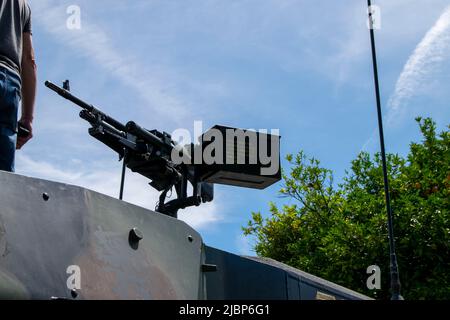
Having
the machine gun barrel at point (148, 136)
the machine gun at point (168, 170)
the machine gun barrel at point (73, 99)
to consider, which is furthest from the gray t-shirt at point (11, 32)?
the machine gun barrel at point (73, 99)

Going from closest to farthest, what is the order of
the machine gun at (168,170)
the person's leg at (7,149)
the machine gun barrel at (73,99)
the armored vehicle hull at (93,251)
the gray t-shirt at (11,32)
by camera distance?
the armored vehicle hull at (93,251) < the person's leg at (7,149) < the gray t-shirt at (11,32) < the machine gun at (168,170) < the machine gun barrel at (73,99)

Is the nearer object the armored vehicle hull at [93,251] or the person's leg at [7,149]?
the armored vehicle hull at [93,251]

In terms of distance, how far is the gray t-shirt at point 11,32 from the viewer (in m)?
3.04

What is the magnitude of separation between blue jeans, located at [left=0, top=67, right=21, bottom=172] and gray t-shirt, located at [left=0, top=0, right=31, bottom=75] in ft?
0.23

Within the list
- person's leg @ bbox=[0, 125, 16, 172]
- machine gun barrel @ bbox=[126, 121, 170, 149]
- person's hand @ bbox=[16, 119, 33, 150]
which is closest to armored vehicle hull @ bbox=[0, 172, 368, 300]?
person's leg @ bbox=[0, 125, 16, 172]

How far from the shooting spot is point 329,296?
174 inches

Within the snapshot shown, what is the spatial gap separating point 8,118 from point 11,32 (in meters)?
0.43

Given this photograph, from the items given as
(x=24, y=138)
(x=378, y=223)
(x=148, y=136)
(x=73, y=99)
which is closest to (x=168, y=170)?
(x=148, y=136)

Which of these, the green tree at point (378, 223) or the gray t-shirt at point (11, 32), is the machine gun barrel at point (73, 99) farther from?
the green tree at point (378, 223)

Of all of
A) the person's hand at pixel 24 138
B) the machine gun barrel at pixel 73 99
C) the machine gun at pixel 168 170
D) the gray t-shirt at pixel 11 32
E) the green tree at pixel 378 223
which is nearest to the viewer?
the gray t-shirt at pixel 11 32

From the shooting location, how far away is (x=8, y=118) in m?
2.95

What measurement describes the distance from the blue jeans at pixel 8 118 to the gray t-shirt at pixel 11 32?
70 mm

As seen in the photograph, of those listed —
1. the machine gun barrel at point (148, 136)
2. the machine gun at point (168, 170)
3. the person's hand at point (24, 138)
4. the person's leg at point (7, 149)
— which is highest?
the machine gun barrel at point (148, 136)

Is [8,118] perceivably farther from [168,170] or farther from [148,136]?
[148,136]
